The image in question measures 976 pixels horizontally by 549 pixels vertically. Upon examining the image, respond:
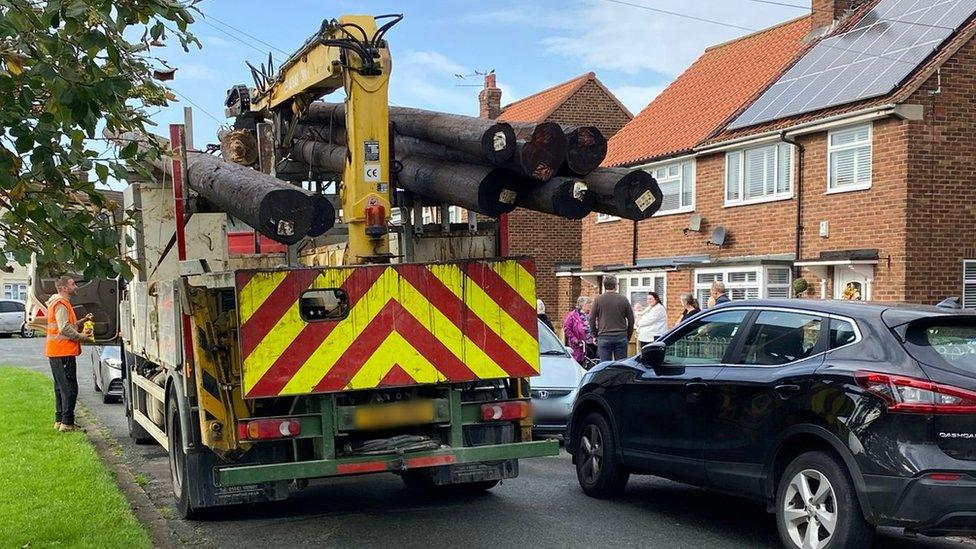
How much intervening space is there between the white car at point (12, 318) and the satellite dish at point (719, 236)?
103 feet

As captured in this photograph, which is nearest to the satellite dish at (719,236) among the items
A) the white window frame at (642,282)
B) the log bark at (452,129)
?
the white window frame at (642,282)

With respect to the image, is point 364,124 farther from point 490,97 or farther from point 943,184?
point 490,97

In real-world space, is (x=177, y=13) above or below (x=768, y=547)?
above

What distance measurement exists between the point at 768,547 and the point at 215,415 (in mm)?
3823

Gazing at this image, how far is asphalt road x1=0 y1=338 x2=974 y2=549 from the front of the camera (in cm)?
749

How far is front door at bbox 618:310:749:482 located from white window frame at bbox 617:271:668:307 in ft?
56.6

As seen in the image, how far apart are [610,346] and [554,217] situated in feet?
53.4

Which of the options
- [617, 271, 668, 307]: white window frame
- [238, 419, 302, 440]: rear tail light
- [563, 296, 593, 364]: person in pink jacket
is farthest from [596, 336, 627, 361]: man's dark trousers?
[617, 271, 668, 307]: white window frame

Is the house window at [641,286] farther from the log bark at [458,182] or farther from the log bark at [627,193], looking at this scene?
the log bark at [627,193]

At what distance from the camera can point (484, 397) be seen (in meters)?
8.00

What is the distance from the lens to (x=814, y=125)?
2103 centimetres

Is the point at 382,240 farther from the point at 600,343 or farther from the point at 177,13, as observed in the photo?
the point at 600,343

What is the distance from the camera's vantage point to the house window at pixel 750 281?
71.8 ft

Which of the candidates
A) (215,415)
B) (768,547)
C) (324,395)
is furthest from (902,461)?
(215,415)
